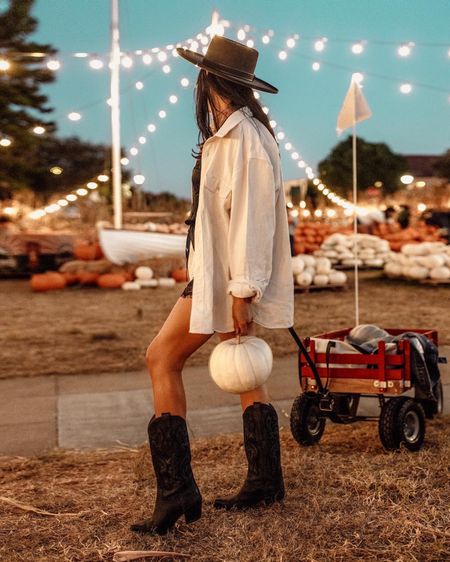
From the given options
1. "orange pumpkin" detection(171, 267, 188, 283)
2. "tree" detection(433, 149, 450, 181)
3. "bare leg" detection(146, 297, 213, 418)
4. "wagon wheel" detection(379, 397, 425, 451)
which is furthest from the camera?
"tree" detection(433, 149, 450, 181)

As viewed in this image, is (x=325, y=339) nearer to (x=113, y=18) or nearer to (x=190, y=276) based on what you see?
(x=190, y=276)

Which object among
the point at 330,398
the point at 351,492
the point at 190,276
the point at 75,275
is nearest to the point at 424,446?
the point at 330,398

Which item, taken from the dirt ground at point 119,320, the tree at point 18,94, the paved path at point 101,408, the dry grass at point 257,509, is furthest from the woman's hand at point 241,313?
the tree at point 18,94

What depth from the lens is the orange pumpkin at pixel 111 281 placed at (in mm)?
14367

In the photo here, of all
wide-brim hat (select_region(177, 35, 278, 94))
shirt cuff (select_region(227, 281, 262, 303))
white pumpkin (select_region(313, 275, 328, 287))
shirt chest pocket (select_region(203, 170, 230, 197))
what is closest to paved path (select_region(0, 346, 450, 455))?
shirt cuff (select_region(227, 281, 262, 303))

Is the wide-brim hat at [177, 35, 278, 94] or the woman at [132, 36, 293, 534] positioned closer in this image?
the woman at [132, 36, 293, 534]

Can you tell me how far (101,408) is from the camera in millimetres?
5738

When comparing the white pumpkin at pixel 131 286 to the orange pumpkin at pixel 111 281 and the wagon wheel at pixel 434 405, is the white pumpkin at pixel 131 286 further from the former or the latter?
the wagon wheel at pixel 434 405

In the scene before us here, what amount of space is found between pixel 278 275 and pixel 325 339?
145cm

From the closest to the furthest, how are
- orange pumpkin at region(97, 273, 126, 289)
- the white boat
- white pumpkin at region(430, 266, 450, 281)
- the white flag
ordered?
the white flag → white pumpkin at region(430, 266, 450, 281) → orange pumpkin at region(97, 273, 126, 289) → the white boat

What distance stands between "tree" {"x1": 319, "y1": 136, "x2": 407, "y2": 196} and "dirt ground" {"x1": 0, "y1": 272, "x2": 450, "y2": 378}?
4737 cm

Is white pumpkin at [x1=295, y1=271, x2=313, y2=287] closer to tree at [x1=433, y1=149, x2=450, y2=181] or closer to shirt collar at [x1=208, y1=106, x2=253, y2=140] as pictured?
shirt collar at [x1=208, y1=106, x2=253, y2=140]

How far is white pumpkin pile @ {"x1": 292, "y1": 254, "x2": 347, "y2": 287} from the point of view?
13134 millimetres

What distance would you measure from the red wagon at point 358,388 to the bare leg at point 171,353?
4.12 feet
